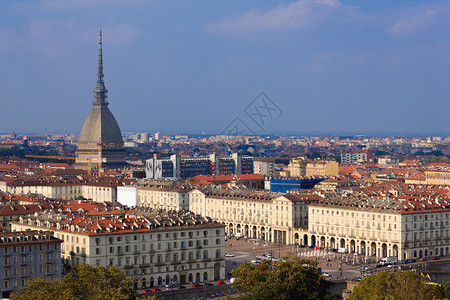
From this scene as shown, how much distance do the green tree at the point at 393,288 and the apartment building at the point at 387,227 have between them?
812 inches

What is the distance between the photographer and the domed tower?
491 ft

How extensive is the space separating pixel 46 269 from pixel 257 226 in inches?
1294

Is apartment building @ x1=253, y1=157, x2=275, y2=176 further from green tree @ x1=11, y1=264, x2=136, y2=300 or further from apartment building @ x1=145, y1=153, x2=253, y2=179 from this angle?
green tree @ x1=11, y1=264, x2=136, y2=300


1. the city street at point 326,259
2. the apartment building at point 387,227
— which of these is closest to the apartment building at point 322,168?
the city street at point 326,259

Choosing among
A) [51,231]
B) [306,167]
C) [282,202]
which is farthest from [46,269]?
[306,167]

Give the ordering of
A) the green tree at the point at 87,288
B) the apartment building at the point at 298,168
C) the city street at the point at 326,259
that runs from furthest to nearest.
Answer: the apartment building at the point at 298,168, the city street at the point at 326,259, the green tree at the point at 87,288

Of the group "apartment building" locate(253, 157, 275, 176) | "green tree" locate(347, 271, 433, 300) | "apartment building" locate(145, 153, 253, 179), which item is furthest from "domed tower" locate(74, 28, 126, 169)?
"green tree" locate(347, 271, 433, 300)

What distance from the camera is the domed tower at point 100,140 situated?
150 metres

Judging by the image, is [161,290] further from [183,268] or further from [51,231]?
[51,231]

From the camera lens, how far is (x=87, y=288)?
4059 centimetres

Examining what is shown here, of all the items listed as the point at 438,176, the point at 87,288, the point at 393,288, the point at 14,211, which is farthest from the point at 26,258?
the point at 438,176

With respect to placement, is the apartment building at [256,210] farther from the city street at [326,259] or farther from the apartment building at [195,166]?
the apartment building at [195,166]

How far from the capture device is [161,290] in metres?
51.8

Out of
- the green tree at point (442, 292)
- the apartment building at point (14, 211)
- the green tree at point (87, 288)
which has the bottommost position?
the green tree at point (442, 292)
